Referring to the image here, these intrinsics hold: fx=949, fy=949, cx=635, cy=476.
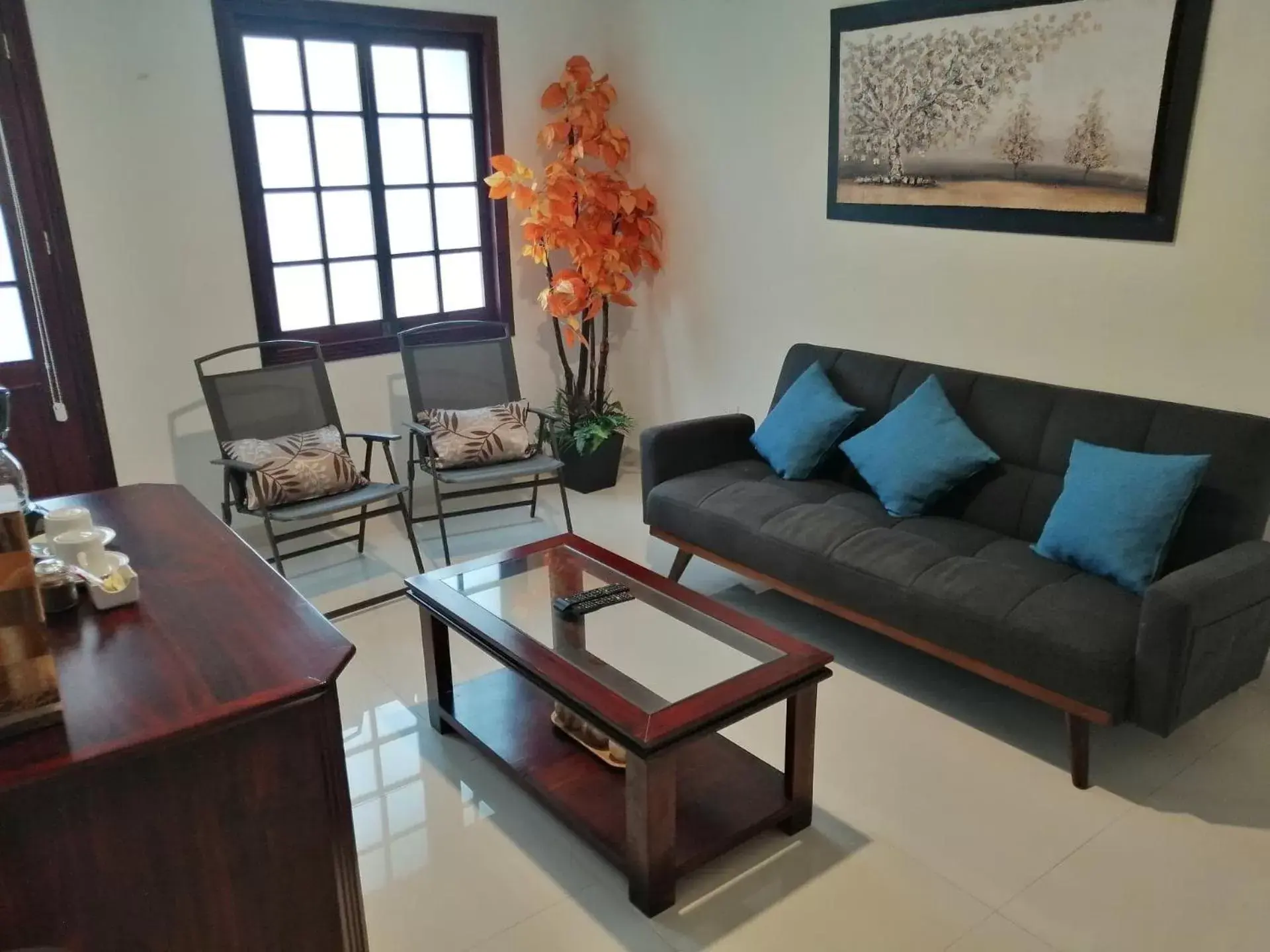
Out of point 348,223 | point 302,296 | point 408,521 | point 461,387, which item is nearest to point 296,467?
point 408,521

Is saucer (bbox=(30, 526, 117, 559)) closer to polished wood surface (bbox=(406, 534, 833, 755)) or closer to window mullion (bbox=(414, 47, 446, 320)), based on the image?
polished wood surface (bbox=(406, 534, 833, 755))

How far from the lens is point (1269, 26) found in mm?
2615

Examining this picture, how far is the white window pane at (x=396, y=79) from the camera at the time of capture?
14.0 feet

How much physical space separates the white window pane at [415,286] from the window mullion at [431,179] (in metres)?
0.01

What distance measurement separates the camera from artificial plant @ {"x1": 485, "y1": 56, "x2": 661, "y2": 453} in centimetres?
437

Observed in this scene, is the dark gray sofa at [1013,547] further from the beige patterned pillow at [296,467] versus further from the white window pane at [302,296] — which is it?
the white window pane at [302,296]

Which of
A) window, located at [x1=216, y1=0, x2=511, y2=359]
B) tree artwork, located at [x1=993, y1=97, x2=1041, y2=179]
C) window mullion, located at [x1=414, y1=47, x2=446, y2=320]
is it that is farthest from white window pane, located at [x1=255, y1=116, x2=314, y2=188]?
tree artwork, located at [x1=993, y1=97, x2=1041, y2=179]

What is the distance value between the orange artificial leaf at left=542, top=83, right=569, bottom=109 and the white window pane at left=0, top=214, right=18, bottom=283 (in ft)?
7.72

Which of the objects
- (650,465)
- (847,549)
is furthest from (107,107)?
(847,549)

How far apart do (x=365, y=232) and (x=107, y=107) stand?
113 cm

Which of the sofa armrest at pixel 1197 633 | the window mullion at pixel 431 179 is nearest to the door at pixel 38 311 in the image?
the window mullion at pixel 431 179

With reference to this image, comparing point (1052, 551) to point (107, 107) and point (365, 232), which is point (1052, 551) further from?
point (107, 107)

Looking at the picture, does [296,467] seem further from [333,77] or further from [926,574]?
[926,574]

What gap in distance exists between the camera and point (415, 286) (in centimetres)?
461
